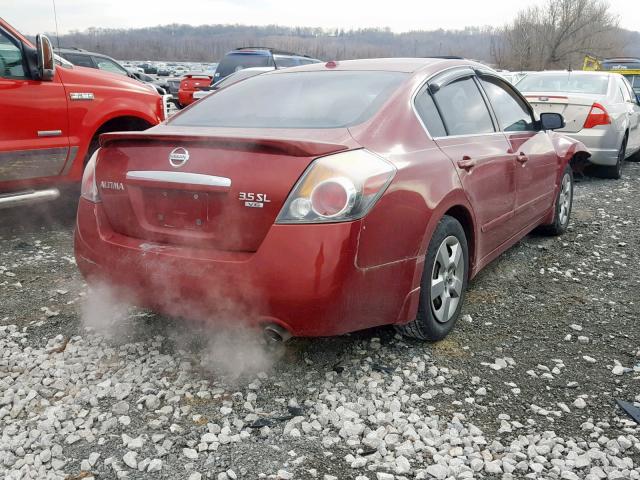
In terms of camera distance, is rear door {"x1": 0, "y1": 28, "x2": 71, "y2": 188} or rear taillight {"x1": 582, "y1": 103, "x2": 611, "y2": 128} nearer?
rear door {"x1": 0, "y1": 28, "x2": 71, "y2": 188}

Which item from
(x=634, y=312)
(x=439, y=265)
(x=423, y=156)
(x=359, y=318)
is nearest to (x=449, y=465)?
(x=359, y=318)

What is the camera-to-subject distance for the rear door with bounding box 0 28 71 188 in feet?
15.6

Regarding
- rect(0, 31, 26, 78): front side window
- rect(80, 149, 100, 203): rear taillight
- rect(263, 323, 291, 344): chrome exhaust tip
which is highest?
rect(0, 31, 26, 78): front side window

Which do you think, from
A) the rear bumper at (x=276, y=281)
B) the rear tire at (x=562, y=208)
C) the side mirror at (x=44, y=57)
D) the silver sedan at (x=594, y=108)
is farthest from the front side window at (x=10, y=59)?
the silver sedan at (x=594, y=108)

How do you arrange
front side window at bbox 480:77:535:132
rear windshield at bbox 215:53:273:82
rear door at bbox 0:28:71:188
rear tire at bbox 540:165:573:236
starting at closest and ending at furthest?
front side window at bbox 480:77:535:132
rear door at bbox 0:28:71:188
rear tire at bbox 540:165:573:236
rear windshield at bbox 215:53:273:82

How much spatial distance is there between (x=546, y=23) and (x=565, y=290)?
5828 centimetres

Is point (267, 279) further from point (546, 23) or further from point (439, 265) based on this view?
point (546, 23)

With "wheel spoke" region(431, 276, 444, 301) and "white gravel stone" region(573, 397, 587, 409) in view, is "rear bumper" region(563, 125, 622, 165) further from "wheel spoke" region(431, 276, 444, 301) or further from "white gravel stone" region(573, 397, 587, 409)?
"white gravel stone" region(573, 397, 587, 409)

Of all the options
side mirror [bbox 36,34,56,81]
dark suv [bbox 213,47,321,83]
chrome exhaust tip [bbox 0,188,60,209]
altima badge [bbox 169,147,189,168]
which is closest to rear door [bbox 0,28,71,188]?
side mirror [bbox 36,34,56,81]

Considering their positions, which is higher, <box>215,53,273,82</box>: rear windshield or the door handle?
<box>215,53,273,82</box>: rear windshield

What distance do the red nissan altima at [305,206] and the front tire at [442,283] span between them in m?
0.01

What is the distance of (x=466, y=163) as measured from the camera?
324cm

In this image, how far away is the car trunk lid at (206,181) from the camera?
8.17ft

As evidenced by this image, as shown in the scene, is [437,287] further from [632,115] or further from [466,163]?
[632,115]
